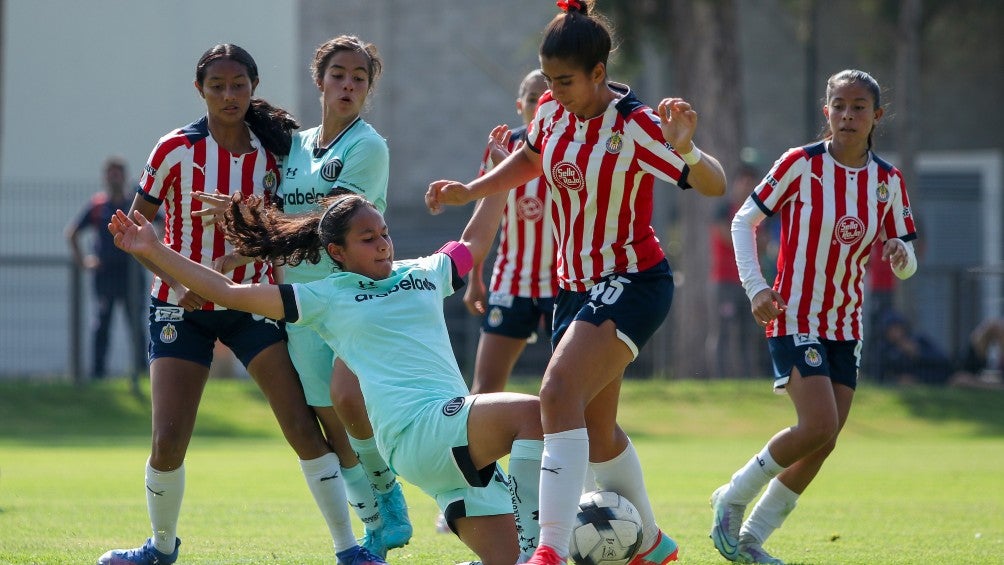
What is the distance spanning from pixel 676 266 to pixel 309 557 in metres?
13.9

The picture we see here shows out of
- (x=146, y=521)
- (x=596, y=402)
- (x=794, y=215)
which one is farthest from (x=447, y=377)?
(x=146, y=521)

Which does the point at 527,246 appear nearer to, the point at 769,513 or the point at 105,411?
the point at 769,513

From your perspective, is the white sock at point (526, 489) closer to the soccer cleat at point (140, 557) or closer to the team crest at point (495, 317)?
the soccer cleat at point (140, 557)

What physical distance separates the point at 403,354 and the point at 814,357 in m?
2.17

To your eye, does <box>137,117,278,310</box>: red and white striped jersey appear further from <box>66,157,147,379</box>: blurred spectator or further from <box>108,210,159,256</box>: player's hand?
<box>66,157,147,379</box>: blurred spectator

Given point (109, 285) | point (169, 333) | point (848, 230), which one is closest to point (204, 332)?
point (169, 333)

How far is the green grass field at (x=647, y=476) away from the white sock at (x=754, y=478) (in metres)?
0.30

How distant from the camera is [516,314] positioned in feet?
25.5

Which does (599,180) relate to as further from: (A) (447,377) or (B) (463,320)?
(B) (463,320)

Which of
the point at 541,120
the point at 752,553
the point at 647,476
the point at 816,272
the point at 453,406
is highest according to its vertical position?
the point at 541,120

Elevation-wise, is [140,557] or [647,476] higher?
[140,557]

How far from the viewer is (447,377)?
16.6 ft

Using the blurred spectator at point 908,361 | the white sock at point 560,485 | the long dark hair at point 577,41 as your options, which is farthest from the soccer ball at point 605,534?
the blurred spectator at point 908,361

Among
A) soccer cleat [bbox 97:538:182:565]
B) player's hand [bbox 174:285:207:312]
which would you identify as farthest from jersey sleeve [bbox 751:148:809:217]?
soccer cleat [bbox 97:538:182:565]
